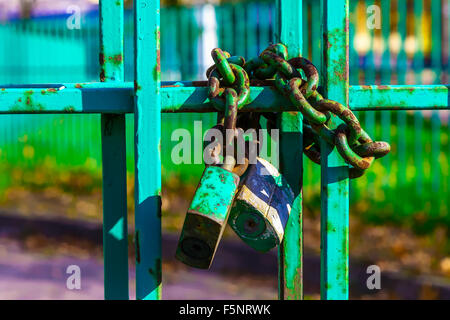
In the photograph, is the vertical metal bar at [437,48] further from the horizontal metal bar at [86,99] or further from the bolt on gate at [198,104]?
the horizontal metal bar at [86,99]

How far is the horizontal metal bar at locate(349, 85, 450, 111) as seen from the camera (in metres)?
1.27

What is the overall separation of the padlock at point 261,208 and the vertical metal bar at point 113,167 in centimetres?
32

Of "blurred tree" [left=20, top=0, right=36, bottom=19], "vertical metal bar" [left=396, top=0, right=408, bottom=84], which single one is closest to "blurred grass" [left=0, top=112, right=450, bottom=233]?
"vertical metal bar" [left=396, top=0, right=408, bottom=84]

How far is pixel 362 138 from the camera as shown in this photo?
3.98 ft

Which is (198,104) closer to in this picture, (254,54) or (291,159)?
(291,159)

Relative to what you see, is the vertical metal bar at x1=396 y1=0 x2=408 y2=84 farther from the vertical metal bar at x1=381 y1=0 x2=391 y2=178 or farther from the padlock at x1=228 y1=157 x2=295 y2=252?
the padlock at x1=228 y1=157 x2=295 y2=252

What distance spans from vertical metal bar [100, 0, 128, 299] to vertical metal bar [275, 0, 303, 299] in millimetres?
390

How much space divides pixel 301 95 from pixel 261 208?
261 mm

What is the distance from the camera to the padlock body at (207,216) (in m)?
1.14

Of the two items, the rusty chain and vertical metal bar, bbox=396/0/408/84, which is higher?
vertical metal bar, bbox=396/0/408/84

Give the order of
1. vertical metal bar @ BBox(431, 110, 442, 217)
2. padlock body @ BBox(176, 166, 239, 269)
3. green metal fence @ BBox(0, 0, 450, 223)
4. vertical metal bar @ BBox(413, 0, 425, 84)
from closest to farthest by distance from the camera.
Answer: padlock body @ BBox(176, 166, 239, 269)
vertical metal bar @ BBox(431, 110, 442, 217)
vertical metal bar @ BBox(413, 0, 425, 84)
green metal fence @ BBox(0, 0, 450, 223)

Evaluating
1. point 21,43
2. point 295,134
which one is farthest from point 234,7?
point 295,134

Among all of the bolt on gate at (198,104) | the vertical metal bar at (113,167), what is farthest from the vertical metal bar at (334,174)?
the vertical metal bar at (113,167)
